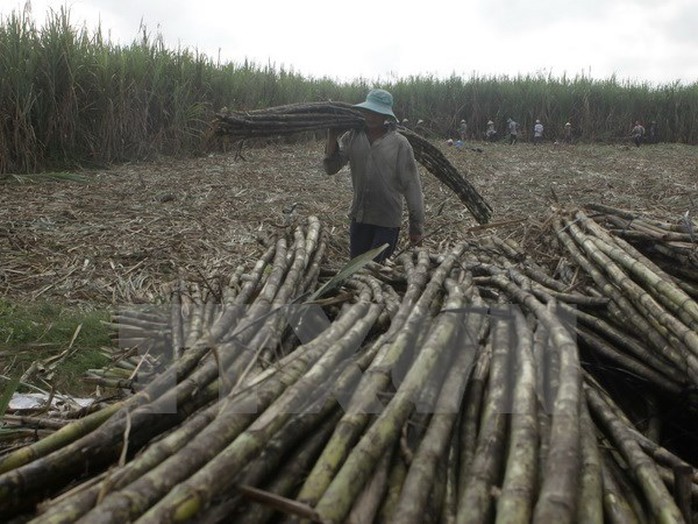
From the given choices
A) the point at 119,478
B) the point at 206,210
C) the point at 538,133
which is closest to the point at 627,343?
the point at 119,478

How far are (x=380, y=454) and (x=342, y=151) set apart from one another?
363 centimetres

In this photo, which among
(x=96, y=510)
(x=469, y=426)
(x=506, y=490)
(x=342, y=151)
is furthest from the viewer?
(x=342, y=151)

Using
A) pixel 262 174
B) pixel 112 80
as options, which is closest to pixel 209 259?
pixel 262 174

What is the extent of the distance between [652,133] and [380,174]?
19.1m

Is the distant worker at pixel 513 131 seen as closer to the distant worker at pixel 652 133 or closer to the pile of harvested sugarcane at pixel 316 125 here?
the distant worker at pixel 652 133

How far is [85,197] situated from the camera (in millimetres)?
6789

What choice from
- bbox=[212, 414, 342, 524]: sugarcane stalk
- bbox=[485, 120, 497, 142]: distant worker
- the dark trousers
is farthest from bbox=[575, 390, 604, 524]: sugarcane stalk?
bbox=[485, 120, 497, 142]: distant worker

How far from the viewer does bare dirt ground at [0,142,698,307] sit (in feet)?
14.4

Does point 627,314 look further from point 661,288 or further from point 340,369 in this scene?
point 340,369

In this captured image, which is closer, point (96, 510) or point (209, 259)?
point (96, 510)

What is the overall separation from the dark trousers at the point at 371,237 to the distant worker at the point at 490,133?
1535 centimetres

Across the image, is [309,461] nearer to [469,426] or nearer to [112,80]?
[469,426]

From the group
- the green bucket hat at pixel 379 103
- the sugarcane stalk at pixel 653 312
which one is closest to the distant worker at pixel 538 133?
the green bucket hat at pixel 379 103

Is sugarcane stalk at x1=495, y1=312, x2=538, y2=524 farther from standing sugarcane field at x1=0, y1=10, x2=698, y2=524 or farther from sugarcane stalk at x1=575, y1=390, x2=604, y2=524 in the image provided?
sugarcane stalk at x1=575, y1=390, x2=604, y2=524
